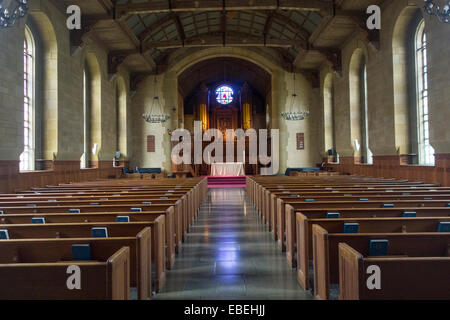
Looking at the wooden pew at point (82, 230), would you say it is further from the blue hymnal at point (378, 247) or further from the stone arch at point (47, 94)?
the stone arch at point (47, 94)

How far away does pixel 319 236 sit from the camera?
3.00m

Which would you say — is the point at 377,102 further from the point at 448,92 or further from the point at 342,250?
the point at 342,250

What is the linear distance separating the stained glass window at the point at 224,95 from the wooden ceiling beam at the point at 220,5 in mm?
13687

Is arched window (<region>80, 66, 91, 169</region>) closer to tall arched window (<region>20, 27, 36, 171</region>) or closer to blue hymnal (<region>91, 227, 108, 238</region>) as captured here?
tall arched window (<region>20, 27, 36, 171</region>)

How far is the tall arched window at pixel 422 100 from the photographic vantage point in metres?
9.97

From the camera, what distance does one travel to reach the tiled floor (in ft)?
10.9

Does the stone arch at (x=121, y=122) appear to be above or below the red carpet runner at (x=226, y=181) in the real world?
above

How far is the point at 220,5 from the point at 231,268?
9.18 m

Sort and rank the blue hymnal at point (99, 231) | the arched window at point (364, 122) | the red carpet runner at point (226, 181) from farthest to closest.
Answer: the red carpet runner at point (226, 181) → the arched window at point (364, 122) → the blue hymnal at point (99, 231)

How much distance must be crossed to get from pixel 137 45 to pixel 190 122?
10.1 meters

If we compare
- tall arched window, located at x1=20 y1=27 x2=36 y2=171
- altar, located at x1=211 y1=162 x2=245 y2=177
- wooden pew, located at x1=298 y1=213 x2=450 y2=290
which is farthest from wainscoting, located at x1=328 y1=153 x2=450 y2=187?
tall arched window, located at x1=20 y1=27 x2=36 y2=171

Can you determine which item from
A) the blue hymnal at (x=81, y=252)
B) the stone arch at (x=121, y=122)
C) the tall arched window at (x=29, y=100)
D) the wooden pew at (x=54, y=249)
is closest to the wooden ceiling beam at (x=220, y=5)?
the tall arched window at (x=29, y=100)
